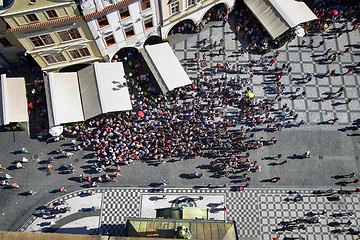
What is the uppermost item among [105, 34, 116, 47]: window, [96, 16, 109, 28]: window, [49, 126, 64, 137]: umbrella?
[96, 16, 109, 28]: window

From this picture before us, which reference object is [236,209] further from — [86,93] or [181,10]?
[181,10]

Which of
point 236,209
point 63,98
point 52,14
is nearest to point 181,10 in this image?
point 52,14

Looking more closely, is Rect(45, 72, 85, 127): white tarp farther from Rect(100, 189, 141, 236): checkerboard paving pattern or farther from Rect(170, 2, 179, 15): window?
Rect(170, 2, 179, 15): window

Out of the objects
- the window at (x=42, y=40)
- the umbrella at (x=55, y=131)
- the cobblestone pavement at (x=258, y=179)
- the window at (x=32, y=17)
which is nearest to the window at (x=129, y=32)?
the window at (x=42, y=40)

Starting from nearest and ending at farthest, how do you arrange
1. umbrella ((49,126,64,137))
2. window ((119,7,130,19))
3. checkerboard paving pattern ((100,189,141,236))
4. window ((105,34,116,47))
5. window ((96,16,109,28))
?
window ((96,16,109,28)) → window ((119,7,130,19)) → checkerboard paving pattern ((100,189,141,236)) → umbrella ((49,126,64,137)) → window ((105,34,116,47))

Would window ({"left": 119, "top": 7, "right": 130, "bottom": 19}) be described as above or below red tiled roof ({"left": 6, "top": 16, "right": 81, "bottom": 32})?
above

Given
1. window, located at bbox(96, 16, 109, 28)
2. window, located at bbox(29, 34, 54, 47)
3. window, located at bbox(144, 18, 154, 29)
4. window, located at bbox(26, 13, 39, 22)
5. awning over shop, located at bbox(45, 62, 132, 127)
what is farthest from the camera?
window, located at bbox(144, 18, 154, 29)

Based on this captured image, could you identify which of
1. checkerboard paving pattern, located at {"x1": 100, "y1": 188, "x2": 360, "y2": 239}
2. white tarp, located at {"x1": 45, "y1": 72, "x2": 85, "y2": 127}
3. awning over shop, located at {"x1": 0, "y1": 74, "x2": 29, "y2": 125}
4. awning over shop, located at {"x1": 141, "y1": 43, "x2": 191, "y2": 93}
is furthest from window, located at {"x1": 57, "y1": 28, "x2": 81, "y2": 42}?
checkerboard paving pattern, located at {"x1": 100, "y1": 188, "x2": 360, "y2": 239}

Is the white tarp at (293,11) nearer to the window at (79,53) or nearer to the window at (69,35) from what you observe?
the window at (79,53)
